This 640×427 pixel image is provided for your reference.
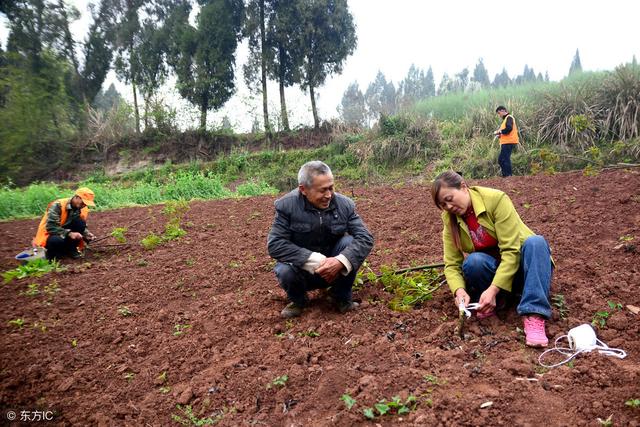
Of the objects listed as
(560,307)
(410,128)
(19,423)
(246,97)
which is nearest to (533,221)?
(560,307)

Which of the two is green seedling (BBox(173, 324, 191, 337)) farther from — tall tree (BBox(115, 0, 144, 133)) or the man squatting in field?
tall tree (BBox(115, 0, 144, 133))

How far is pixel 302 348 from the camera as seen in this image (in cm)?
260

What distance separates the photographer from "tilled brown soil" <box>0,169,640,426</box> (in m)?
1.91

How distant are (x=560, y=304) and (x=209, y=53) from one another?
1919 cm

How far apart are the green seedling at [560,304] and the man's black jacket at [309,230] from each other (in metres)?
1.22

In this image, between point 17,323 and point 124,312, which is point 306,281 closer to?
point 124,312

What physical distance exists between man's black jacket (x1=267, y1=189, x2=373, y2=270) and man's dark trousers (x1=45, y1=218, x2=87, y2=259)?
3.82m

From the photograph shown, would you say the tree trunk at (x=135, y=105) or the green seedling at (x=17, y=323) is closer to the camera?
the green seedling at (x=17, y=323)

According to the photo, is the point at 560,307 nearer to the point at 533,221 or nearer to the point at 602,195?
the point at 533,221

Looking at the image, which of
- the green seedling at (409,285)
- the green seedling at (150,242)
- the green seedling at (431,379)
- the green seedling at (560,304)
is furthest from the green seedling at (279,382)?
the green seedling at (150,242)

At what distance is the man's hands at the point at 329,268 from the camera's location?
2.85 meters

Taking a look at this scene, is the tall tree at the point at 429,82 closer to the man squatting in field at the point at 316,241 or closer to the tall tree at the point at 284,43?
the tall tree at the point at 284,43

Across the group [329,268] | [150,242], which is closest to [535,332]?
[329,268]

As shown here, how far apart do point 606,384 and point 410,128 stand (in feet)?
44.6
